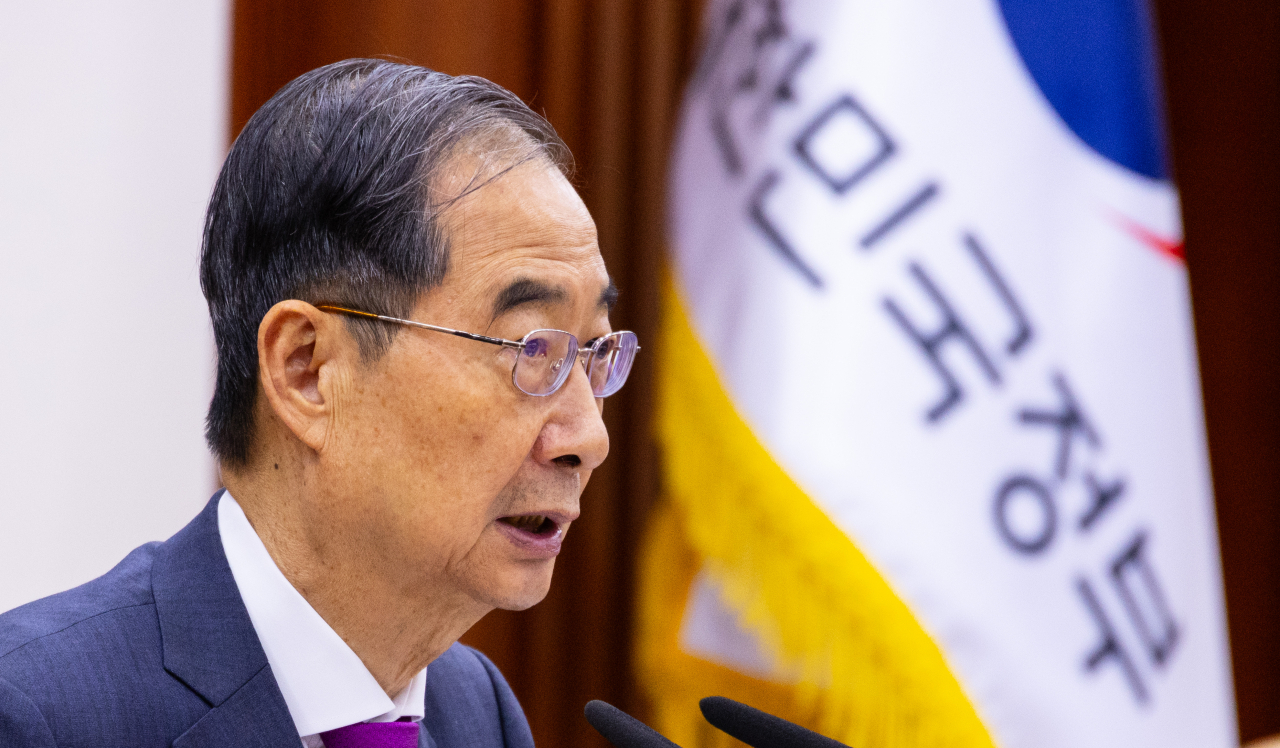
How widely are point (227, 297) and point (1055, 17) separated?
61.4 inches

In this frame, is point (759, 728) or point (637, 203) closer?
point (759, 728)

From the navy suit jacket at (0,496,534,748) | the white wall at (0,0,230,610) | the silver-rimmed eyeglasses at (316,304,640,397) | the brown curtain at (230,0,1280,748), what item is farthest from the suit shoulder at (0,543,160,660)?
the brown curtain at (230,0,1280,748)

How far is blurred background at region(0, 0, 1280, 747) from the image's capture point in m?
1.70

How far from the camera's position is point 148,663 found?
2.92 ft

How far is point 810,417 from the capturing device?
182cm

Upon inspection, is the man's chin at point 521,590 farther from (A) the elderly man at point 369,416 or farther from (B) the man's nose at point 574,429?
(B) the man's nose at point 574,429

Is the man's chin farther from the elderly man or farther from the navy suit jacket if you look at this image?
the navy suit jacket

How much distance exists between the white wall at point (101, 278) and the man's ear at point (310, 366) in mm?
949

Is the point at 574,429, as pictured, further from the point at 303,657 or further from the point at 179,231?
the point at 179,231

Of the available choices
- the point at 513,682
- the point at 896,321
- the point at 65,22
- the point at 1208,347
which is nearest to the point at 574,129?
the point at 896,321

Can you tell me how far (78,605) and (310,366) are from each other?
285 mm

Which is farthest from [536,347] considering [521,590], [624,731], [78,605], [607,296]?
[78,605]

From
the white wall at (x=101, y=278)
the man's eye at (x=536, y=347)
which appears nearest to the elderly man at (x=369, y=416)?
the man's eye at (x=536, y=347)

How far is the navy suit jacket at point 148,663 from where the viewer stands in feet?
2.72
